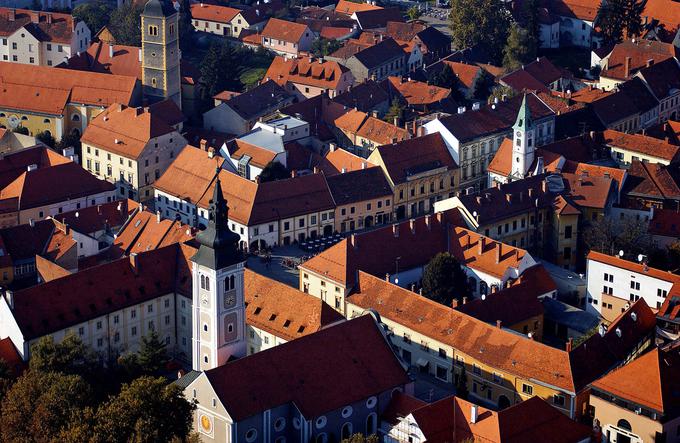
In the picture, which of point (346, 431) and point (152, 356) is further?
point (152, 356)

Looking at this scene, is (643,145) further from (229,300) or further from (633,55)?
(229,300)

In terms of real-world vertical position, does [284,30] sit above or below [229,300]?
below

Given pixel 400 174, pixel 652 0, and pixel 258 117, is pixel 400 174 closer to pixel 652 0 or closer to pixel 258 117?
pixel 258 117

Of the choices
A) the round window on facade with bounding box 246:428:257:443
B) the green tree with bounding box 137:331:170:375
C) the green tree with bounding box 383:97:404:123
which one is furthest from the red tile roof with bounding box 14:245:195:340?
the green tree with bounding box 383:97:404:123

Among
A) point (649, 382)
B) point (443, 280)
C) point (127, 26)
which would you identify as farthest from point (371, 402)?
point (127, 26)

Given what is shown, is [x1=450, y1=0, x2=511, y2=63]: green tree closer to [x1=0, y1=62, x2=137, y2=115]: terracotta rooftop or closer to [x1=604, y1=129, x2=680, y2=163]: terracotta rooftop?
[x1=604, y1=129, x2=680, y2=163]: terracotta rooftop

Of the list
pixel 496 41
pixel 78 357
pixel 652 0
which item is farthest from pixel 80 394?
pixel 652 0

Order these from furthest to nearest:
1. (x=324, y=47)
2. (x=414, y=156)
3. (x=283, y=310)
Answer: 1. (x=324, y=47)
2. (x=414, y=156)
3. (x=283, y=310)
